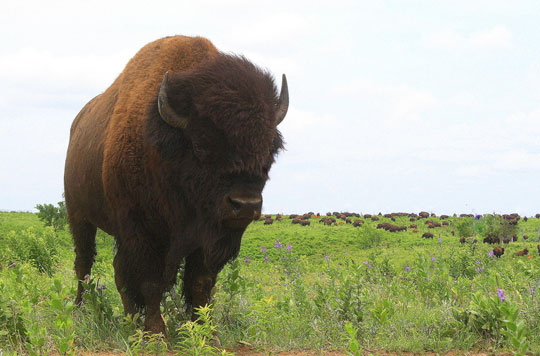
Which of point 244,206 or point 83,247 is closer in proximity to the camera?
point 244,206

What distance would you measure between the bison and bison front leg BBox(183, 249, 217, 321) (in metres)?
0.01

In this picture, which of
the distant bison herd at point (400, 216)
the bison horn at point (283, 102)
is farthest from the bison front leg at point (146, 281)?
the distant bison herd at point (400, 216)

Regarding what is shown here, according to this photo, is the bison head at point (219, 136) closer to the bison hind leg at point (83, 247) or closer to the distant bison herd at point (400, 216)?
the bison hind leg at point (83, 247)

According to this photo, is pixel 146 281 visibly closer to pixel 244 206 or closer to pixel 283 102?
pixel 244 206

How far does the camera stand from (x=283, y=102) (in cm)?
520

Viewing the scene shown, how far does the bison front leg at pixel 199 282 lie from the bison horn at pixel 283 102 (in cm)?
154

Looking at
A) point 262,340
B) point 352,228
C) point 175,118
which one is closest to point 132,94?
point 175,118

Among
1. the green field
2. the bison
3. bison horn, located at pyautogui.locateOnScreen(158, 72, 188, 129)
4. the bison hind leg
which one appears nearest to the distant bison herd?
the green field

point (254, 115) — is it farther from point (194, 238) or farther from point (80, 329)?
point (80, 329)

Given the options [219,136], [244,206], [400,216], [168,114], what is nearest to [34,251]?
[168,114]

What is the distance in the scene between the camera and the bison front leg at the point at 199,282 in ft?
17.5

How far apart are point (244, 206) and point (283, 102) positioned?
1475 millimetres

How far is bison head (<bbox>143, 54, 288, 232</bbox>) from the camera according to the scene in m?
4.25

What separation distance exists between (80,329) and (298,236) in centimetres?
1681
